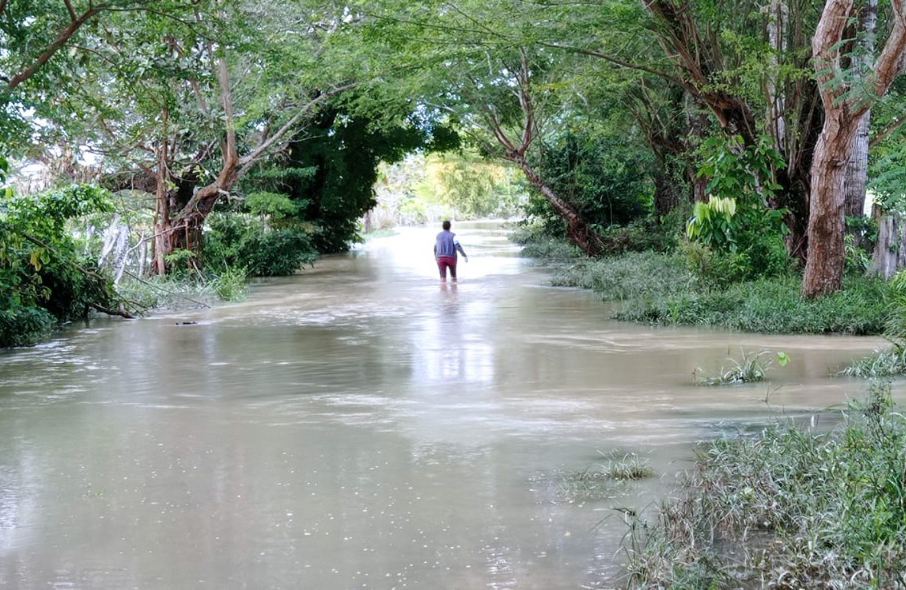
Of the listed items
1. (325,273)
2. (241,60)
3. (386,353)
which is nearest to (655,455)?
(386,353)

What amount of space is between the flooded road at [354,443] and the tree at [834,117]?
7.05ft

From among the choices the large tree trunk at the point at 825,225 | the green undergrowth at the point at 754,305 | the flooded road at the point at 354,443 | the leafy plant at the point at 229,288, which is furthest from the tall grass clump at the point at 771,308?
the leafy plant at the point at 229,288

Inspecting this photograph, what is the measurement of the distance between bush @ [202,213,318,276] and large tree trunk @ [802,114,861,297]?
18.2 metres

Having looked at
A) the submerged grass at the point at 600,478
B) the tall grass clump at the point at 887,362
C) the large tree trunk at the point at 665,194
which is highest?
the large tree trunk at the point at 665,194

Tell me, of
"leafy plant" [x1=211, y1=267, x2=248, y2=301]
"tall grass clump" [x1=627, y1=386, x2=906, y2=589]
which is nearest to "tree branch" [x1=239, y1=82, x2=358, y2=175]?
"leafy plant" [x1=211, y1=267, x2=248, y2=301]

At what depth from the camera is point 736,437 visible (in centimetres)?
751

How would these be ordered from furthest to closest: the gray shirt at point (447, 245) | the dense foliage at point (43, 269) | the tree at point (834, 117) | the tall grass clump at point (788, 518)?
the gray shirt at point (447, 245)
the dense foliage at point (43, 269)
the tree at point (834, 117)
the tall grass clump at point (788, 518)

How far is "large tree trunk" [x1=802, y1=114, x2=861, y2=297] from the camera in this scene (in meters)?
14.1

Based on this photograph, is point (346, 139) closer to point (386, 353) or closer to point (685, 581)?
point (386, 353)

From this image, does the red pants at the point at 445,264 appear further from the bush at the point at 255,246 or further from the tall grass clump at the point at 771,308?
the bush at the point at 255,246

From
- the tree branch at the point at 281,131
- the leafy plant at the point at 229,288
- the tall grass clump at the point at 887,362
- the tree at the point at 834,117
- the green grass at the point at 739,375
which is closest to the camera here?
the tall grass clump at the point at 887,362

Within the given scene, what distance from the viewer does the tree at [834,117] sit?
488 inches

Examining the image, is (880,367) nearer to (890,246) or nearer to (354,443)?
(354,443)

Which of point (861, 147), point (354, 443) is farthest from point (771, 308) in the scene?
point (354, 443)
